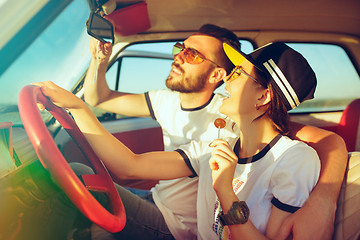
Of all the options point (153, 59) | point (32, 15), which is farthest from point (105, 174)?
point (153, 59)

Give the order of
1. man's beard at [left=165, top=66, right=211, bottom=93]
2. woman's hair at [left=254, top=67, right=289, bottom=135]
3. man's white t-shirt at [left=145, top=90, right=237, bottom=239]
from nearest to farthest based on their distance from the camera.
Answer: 1. woman's hair at [left=254, top=67, right=289, bottom=135]
2. man's white t-shirt at [left=145, top=90, right=237, bottom=239]
3. man's beard at [left=165, top=66, right=211, bottom=93]

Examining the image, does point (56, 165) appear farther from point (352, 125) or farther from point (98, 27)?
point (352, 125)

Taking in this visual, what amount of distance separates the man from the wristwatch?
0.36 metres

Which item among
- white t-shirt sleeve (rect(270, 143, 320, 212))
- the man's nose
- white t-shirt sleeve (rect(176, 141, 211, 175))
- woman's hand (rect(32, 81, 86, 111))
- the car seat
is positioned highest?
woman's hand (rect(32, 81, 86, 111))

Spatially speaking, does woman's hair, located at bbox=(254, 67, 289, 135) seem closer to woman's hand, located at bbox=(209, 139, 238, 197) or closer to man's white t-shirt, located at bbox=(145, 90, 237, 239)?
woman's hand, located at bbox=(209, 139, 238, 197)

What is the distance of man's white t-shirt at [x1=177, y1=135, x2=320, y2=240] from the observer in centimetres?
110

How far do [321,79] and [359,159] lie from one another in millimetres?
1835

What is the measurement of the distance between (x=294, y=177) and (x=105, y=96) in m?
1.57

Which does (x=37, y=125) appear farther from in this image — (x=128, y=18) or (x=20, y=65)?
(x=128, y=18)

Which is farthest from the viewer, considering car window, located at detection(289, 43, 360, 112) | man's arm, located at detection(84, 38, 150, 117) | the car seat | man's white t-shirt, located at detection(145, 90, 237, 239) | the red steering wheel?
car window, located at detection(289, 43, 360, 112)

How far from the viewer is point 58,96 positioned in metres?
1.19

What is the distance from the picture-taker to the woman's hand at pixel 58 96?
1117 millimetres

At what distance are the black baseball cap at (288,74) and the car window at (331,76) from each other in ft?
4.86

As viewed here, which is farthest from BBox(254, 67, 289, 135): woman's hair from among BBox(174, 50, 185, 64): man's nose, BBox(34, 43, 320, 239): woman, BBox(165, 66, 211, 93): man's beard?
BBox(174, 50, 185, 64): man's nose
